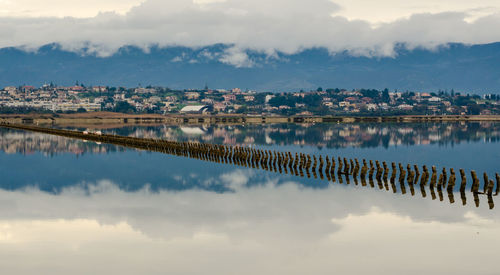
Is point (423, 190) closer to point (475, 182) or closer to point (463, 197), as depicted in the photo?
point (475, 182)

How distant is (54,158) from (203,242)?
2487 inches

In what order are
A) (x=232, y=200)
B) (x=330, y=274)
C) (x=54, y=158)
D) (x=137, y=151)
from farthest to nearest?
(x=137, y=151) → (x=54, y=158) → (x=232, y=200) → (x=330, y=274)

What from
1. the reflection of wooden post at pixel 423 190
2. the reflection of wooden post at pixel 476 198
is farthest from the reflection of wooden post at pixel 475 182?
the reflection of wooden post at pixel 423 190

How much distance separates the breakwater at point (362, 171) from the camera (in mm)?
46594

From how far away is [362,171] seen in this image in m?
57.6

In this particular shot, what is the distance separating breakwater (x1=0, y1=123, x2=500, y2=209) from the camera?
4659 cm

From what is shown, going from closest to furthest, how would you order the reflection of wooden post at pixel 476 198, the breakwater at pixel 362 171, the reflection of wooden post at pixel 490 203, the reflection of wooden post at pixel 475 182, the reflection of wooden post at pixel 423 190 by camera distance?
1. the reflection of wooden post at pixel 490 203
2. the reflection of wooden post at pixel 476 198
3. the reflection of wooden post at pixel 475 182
4. the reflection of wooden post at pixel 423 190
5. the breakwater at pixel 362 171

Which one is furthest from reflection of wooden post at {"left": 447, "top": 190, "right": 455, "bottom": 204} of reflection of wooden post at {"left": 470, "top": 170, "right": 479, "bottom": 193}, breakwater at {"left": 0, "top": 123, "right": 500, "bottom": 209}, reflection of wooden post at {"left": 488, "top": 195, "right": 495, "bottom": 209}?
reflection of wooden post at {"left": 488, "top": 195, "right": 495, "bottom": 209}

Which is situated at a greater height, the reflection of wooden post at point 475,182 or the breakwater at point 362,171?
the reflection of wooden post at point 475,182

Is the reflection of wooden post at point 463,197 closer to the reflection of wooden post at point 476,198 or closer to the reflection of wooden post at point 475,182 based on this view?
the reflection of wooden post at point 476,198

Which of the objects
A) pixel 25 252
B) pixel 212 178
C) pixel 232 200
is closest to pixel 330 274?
pixel 25 252

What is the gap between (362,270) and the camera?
28.2 meters

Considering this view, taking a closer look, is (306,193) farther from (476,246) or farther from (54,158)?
(54,158)

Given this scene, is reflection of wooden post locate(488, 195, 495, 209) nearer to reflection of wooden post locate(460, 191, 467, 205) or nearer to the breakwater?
the breakwater
